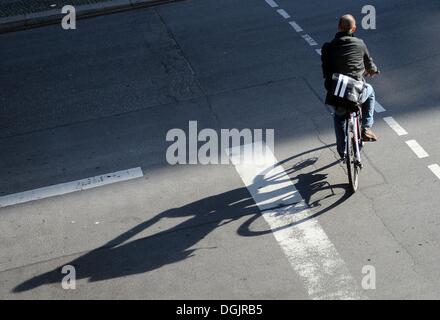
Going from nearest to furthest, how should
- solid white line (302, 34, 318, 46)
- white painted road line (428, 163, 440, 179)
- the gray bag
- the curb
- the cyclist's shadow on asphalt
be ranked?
the cyclist's shadow on asphalt
the gray bag
white painted road line (428, 163, 440, 179)
solid white line (302, 34, 318, 46)
the curb

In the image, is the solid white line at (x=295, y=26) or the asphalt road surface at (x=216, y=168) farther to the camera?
the solid white line at (x=295, y=26)

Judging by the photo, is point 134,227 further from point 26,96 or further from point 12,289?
point 26,96

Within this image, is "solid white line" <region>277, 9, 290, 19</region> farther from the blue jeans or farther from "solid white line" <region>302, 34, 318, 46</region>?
the blue jeans

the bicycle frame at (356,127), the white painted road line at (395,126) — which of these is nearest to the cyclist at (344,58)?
the bicycle frame at (356,127)

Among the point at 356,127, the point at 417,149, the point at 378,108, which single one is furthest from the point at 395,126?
the point at 356,127

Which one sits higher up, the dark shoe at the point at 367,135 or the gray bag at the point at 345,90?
the gray bag at the point at 345,90

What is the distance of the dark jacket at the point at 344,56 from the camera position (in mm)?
8414

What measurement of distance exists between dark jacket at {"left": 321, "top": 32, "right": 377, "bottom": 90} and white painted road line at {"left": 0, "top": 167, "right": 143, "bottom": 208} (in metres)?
3.15

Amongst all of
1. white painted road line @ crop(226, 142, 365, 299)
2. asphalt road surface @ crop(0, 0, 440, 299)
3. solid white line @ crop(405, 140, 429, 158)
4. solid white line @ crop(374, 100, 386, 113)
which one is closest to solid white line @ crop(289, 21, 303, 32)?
asphalt road surface @ crop(0, 0, 440, 299)

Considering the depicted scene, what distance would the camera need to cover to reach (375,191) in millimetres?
8805

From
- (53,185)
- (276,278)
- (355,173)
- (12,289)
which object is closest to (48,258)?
(12,289)

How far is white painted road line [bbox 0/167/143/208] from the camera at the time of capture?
9.52m

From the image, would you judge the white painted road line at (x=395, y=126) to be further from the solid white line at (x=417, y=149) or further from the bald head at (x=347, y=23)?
the bald head at (x=347, y=23)

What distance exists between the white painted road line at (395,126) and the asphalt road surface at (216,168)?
0.04 metres
